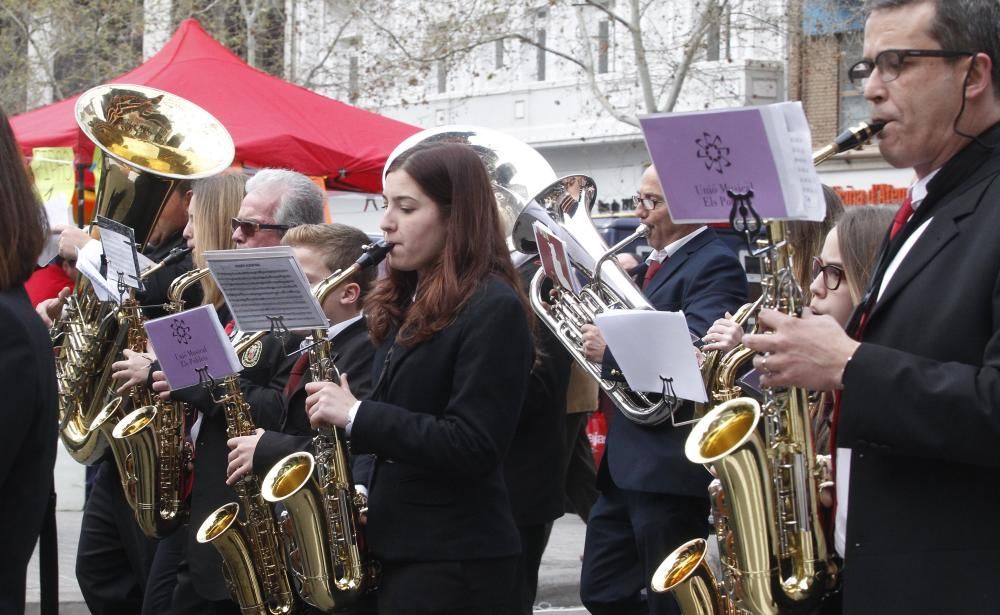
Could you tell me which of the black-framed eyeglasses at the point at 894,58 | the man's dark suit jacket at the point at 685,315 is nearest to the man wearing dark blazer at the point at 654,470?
the man's dark suit jacket at the point at 685,315

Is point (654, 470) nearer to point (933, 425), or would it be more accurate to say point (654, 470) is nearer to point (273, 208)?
point (273, 208)

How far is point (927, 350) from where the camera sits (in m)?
2.75

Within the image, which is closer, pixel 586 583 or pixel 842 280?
pixel 842 280

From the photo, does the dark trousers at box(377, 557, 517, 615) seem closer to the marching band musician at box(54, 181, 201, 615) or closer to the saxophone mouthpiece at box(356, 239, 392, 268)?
the saxophone mouthpiece at box(356, 239, 392, 268)

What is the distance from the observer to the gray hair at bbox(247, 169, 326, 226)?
5.37 meters

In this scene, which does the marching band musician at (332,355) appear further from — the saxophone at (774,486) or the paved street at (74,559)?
the paved street at (74,559)

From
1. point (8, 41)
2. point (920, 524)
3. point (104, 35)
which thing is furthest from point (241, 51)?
point (920, 524)

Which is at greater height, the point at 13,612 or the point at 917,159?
the point at 917,159

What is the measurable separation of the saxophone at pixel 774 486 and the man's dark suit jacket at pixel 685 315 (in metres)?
1.51

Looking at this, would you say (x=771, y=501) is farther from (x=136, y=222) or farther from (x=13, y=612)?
(x=136, y=222)

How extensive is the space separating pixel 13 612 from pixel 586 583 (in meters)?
2.91

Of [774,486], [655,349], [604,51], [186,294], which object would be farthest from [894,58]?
[604,51]

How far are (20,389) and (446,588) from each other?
151 cm

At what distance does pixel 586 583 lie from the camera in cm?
522
